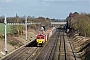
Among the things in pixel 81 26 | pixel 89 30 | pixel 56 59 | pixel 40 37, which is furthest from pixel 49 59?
pixel 81 26

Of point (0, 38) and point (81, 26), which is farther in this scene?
point (81, 26)

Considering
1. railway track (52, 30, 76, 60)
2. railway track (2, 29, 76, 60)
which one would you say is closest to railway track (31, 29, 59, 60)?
railway track (2, 29, 76, 60)

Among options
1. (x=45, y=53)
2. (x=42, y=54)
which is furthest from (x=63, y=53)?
(x=42, y=54)

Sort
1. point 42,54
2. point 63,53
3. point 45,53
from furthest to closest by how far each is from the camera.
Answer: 1. point 45,53
2. point 63,53
3. point 42,54

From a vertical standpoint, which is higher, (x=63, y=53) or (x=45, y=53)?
(x=63, y=53)

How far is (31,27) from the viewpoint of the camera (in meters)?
139

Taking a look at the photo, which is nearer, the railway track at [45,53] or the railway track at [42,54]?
the railway track at [45,53]

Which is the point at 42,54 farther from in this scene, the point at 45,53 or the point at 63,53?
the point at 63,53

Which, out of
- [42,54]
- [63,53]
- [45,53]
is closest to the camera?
[42,54]

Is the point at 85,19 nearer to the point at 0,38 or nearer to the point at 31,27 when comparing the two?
the point at 0,38

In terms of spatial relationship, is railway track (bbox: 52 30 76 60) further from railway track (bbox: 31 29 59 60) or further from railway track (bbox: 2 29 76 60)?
railway track (bbox: 31 29 59 60)

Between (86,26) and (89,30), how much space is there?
9.49 ft

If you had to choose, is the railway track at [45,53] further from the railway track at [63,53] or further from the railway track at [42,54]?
the railway track at [63,53]

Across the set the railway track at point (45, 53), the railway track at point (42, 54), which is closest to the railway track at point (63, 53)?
the railway track at point (42, 54)
